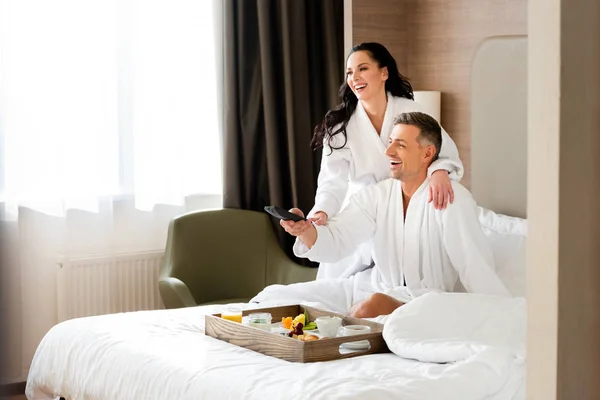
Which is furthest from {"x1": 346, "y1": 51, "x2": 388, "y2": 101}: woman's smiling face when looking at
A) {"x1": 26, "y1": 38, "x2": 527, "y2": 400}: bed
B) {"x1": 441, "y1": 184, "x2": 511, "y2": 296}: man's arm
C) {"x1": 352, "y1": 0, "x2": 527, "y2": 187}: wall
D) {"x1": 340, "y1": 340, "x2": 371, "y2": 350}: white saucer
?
{"x1": 340, "y1": 340, "x2": 371, "y2": 350}: white saucer

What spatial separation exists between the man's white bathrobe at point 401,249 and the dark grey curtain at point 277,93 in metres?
1.23

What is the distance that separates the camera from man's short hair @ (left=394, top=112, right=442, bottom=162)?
354cm

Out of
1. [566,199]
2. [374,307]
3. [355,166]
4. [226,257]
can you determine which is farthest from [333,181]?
[566,199]

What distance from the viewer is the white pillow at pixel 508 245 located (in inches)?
144

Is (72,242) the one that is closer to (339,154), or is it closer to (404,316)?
(339,154)

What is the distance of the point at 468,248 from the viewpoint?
3.37 metres

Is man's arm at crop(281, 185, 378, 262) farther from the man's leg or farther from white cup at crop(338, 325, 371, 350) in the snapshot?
white cup at crop(338, 325, 371, 350)

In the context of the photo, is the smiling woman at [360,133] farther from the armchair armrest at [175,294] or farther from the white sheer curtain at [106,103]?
the white sheer curtain at [106,103]

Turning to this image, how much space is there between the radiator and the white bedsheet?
109cm

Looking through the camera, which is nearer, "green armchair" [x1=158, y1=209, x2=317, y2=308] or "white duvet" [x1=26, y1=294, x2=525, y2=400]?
"white duvet" [x1=26, y1=294, x2=525, y2=400]

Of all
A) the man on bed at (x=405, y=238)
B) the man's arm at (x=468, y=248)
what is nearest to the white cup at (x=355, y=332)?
Result: the man on bed at (x=405, y=238)

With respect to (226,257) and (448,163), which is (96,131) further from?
(448,163)

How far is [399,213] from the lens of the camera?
3.59 meters

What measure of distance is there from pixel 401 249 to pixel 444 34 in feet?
5.66
